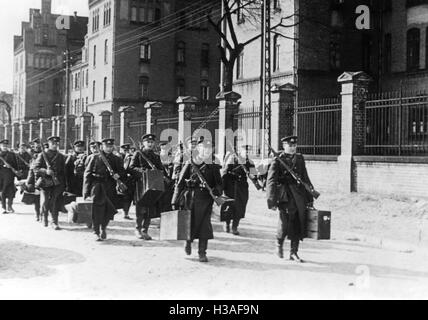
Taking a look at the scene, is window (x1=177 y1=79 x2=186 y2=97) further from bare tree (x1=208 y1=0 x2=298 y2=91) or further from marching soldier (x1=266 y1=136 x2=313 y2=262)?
marching soldier (x1=266 y1=136 x2=313 y2=262)

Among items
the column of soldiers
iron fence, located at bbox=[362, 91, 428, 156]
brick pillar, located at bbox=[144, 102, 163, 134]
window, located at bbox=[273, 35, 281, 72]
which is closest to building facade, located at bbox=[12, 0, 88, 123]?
window, located at bbox=[273, 35, 281, 72]

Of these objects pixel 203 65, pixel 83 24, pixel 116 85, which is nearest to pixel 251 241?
pixel 116 85

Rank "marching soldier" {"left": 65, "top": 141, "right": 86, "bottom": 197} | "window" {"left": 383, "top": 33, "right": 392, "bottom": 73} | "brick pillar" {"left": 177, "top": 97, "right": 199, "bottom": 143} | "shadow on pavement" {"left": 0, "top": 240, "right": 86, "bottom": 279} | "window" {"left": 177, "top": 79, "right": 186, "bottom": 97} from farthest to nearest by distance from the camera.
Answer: "window" {"left": 177, "top": 79, "right": 186, "bottom": 97} → "window" {"left": 383, "top": 33, "right": 392, "bottom": 73} → "brick pillar" {"left": 177, "top": 97, "right": 199, "bottom": 143} → "marching soldier" {"left": 65, "top": 141, "right": 86, "bottom": 197} → "shadow on pavement" {"left": 0, "top": 240, "right": 86, "bottom": 279}

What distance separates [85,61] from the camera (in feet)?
196

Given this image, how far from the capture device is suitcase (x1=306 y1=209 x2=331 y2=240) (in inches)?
359

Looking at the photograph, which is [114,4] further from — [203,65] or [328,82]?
[328,82]

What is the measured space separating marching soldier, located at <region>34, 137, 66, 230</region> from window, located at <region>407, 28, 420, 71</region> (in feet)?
72.8

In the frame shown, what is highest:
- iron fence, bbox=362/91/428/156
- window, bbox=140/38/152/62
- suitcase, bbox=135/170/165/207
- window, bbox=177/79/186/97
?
window, bbox=140/38/152/62

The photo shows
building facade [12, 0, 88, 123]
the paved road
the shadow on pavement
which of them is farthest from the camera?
building facade [12, 0, 88, 123]

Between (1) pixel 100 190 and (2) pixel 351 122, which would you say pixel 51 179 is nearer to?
(1) pixel 100 190

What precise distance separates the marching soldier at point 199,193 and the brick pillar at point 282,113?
9.32m

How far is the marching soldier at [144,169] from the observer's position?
11578 millimetres

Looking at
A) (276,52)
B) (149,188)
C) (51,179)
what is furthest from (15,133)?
(149,188)

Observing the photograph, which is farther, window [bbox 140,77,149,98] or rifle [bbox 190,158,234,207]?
window [bbox 140,77,149,98]
